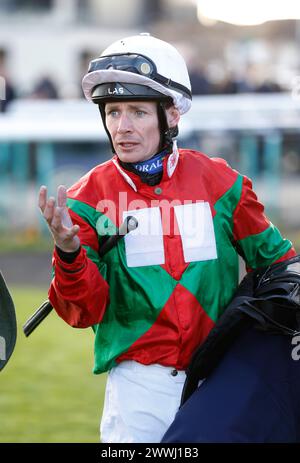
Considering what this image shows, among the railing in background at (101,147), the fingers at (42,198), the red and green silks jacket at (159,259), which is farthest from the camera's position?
the railing in background at (101,147)

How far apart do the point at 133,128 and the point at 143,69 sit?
0.20 metres

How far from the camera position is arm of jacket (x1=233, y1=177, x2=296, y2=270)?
3.59m

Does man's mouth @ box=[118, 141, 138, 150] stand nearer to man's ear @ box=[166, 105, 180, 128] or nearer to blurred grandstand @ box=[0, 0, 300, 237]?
man's ear @ box=[166, 105, 180, 128]

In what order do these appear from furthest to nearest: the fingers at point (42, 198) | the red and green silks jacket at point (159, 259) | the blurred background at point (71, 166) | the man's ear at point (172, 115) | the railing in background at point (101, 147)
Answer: the railing in background at point (101, 147)
the blurred background at point (71, 166)
the man's ear at point (172, 115)
the red and green silks jacket at point (159, 259)
the fingers at point (42, 198)

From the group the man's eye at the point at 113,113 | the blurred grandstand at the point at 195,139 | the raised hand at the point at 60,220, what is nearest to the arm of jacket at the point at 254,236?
the man's eye at the point at 113,113

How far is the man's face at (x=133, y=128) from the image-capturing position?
345cm

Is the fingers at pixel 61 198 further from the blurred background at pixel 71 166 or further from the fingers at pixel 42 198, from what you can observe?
the blurred background at pixel 71 166

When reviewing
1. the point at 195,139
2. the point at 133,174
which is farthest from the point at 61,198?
the point at 195,139

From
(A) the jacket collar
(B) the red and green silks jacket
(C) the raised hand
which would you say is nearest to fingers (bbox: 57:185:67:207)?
(C) the raised hand

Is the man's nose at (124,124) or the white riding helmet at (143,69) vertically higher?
the white riding helmet at (143,69)

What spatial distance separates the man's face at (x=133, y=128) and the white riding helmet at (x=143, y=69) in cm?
7

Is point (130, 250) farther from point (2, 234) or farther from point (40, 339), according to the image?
point (2, 234)

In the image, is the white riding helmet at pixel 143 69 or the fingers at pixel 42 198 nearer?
the fingers at pixel 42 198

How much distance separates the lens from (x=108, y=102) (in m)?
3.50
